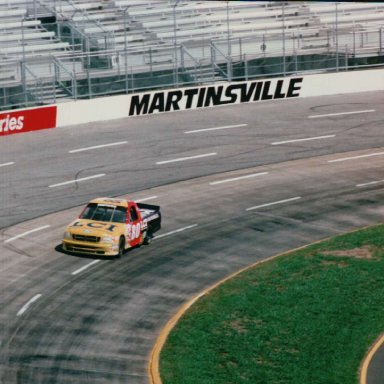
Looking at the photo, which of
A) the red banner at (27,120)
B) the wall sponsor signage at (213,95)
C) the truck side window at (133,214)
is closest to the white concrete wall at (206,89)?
the wall sponsor signage at (213,95)

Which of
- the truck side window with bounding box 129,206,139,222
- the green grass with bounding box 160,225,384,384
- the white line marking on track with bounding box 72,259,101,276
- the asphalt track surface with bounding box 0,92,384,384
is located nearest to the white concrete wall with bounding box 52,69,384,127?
the asphalt track surface with bounding box 0,92,384,384

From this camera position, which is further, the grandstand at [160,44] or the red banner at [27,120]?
the grandstand at [160,44]

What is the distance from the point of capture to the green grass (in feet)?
89.2

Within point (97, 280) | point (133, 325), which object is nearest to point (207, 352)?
point (133, 325)

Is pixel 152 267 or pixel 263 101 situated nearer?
pixel 152 267

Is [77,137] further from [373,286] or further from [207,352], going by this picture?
[207,352]

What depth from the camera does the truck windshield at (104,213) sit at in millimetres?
35281

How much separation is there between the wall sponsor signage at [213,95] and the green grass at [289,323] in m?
16.9

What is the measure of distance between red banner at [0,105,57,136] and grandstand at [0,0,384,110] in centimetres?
69

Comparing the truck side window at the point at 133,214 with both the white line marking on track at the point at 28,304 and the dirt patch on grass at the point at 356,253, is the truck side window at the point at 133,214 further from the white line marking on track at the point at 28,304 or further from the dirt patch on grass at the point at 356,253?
the dirt patch on grass at the point at 356,253

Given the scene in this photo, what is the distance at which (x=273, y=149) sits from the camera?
4659 centimetres

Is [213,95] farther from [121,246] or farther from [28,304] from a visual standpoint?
[28,304]

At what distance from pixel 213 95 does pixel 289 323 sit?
78.2 feet

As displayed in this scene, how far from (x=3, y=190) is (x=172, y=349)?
573 inches
